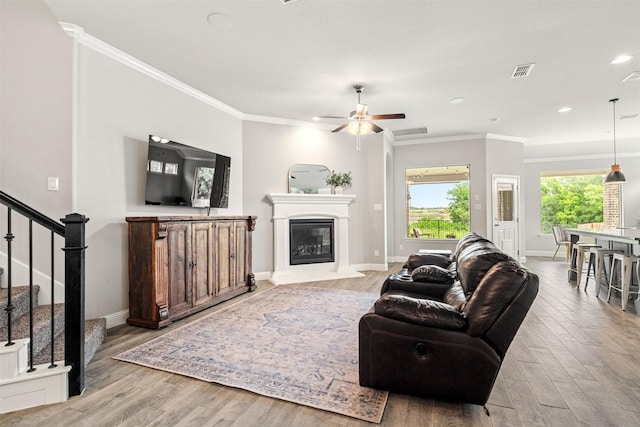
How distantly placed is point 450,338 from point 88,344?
2.66 metres

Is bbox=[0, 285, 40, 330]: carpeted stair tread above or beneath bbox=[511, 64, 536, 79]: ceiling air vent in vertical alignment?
beneath

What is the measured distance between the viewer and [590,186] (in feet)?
28.5

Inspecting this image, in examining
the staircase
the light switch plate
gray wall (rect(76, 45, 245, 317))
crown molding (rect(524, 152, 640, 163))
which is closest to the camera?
the staircase

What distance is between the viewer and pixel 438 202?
773cm

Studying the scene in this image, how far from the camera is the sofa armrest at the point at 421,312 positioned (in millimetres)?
1859

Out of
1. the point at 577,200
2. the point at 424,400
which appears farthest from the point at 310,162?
the point at 577,200

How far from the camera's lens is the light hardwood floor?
1.78m

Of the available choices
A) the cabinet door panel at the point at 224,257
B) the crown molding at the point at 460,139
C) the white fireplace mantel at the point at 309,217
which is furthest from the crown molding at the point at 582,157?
the cabinet door panel at the point at 224,257

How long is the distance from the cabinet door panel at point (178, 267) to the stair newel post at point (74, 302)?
4.11 ft

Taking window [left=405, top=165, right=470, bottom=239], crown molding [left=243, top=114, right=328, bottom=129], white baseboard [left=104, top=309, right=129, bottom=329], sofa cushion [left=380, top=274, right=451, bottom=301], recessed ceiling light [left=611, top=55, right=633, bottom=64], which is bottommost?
white baseboard [left=104, top=309, right=129, bottom=329]

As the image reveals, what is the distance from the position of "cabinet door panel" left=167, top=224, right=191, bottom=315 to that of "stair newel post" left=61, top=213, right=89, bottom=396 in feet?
4.11

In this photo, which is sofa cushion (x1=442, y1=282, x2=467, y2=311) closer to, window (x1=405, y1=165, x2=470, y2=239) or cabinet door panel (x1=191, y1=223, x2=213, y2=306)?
cabinet door panel (x1=191, y1=223, x2=213, y2=306)

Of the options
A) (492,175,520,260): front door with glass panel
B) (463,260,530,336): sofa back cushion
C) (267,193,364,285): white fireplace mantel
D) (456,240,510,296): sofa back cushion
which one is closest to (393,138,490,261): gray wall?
(492,175,520,260): front door with glass panel

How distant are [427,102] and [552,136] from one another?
165 inches
